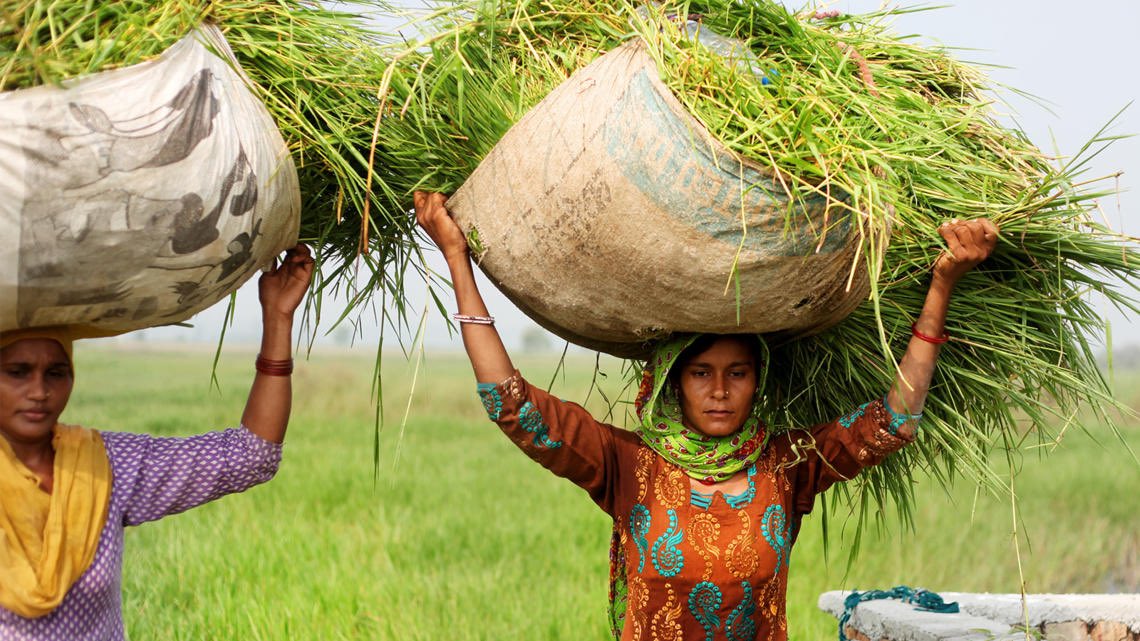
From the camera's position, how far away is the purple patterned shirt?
2.05 meters

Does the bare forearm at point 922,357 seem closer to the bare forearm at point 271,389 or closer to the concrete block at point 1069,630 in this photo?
the bare forearm at point 271,389

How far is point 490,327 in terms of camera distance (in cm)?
226

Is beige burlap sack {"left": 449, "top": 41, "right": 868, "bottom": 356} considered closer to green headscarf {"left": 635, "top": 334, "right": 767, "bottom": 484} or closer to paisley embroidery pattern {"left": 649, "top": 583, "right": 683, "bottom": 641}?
green headscarf {"left": 635, "top": 334, "right": 767, "bottom": 484}

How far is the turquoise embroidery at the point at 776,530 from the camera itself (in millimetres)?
2318

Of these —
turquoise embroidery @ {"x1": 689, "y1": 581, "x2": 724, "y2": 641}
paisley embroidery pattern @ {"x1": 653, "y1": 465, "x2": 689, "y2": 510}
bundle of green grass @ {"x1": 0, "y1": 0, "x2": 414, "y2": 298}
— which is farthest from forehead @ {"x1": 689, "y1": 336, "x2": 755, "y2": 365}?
bundle of green grass @ {"x1": 0, "y1": 0, "x2": 414, "y2": 298}

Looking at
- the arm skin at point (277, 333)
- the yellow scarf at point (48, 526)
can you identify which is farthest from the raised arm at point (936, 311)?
the yellow scarf at point (48, 526)

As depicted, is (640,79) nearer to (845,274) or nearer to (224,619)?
(845,274)

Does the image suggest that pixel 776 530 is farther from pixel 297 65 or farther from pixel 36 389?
pixel 36 389

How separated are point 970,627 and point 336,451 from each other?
7.31 meters

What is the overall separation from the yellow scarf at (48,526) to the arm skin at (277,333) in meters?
0.32

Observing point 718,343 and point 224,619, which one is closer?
point 718,343

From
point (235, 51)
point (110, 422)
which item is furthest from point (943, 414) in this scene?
point (110, 422)

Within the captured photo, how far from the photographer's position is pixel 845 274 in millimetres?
2068

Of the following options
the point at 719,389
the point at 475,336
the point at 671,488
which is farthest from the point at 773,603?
the point at 475,336
